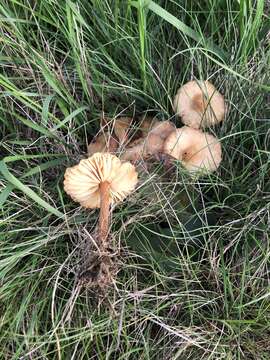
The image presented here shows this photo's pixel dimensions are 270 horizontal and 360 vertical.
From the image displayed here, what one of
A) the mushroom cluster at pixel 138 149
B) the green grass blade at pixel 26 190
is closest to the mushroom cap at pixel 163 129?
the mushroom cluster at pixel 138 149

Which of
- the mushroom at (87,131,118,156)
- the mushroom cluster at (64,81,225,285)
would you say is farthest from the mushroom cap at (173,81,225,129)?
the mushroom at (87,131,118,156)

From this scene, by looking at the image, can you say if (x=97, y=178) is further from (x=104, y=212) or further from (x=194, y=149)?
→ (x=194, y=149)

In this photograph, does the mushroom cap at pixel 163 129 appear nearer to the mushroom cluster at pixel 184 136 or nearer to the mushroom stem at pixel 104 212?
the mushroom cluster at pixel 184 136

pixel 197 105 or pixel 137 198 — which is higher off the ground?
pixel 197 105

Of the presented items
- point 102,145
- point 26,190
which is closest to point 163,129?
point 102,145

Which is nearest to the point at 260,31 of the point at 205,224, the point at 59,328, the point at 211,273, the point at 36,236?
the point at 205,224

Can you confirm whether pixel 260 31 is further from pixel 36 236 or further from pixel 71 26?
pixel 36 236

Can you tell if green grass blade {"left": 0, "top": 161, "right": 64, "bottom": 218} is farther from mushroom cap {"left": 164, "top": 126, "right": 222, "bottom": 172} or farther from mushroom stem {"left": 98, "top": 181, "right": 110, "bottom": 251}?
mushroom cap {"left": 164, "top": 126, "right": 222, "bottom": 172}

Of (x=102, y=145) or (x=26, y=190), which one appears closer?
(x=26, y=190)
